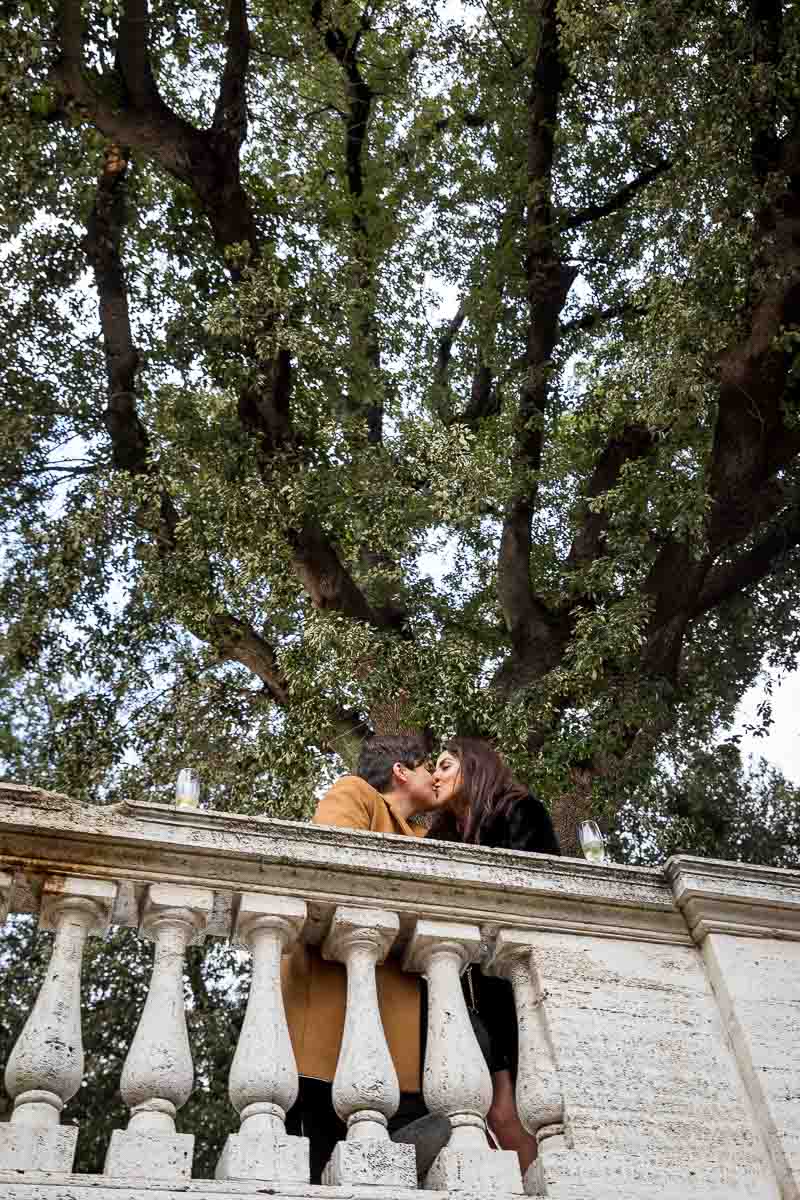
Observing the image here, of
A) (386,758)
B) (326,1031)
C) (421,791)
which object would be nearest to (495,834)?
(421,791)

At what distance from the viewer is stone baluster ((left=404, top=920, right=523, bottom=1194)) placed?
2582 millimetres

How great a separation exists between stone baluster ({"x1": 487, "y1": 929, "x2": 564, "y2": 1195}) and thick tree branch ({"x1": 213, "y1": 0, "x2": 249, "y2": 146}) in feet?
28.4

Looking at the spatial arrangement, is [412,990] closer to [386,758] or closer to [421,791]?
[421,791]

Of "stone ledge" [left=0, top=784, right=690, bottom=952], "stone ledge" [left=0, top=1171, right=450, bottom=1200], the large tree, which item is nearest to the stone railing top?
"stone ledge" [left=0, top=784, right=690, bottom=952]

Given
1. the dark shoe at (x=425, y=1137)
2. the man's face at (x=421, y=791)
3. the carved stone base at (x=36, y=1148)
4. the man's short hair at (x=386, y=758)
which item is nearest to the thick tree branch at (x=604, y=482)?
the man's short hair at (x=386, y=758)

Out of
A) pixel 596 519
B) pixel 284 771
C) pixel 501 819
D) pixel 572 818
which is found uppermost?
pixel 596 519

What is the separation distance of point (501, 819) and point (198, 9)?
9775mm

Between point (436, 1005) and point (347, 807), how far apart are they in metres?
0.95

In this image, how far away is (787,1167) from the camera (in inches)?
110

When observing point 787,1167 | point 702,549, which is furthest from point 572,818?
point 787,1167

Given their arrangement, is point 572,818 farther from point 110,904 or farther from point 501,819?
point 110,904

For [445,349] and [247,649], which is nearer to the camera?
[247,649]

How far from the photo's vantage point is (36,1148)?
2303mm

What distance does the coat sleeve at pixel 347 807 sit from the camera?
3711 mm
